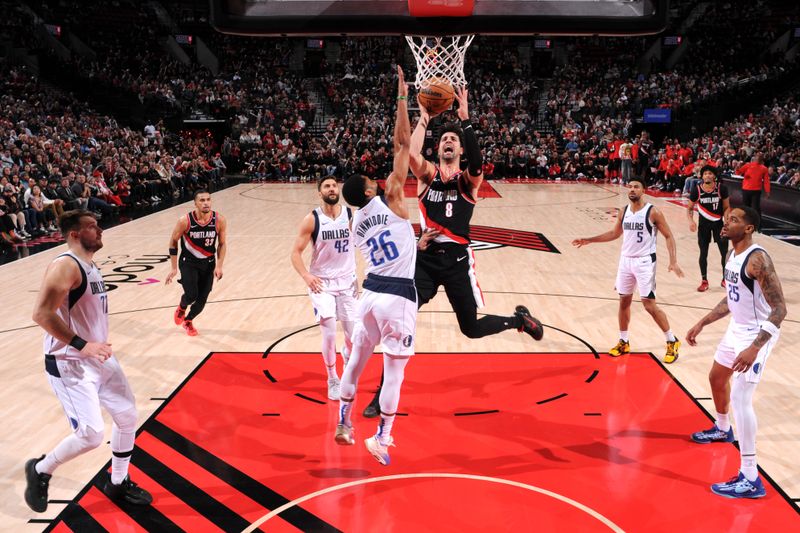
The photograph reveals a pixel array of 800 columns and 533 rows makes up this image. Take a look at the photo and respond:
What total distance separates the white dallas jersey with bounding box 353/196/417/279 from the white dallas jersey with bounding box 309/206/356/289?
53.4 inches

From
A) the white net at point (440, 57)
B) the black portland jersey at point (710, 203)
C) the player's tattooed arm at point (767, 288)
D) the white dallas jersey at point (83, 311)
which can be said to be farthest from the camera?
the black portland jersey at point (710, 203)

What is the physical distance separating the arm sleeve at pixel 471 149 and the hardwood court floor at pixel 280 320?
2.42 metres

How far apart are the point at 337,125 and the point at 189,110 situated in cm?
631

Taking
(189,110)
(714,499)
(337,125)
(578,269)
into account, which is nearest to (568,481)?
(714,499)

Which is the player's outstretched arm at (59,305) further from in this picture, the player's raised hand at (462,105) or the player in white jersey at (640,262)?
the player in white jersey at (640,262)

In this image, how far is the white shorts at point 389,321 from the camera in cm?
443

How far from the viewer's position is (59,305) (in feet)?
12.5

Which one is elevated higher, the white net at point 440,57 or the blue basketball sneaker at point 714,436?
the white net at point 440,57

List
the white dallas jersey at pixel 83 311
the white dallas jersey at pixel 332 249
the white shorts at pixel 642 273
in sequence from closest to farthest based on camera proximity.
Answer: the white dallas jersey at pixel 83 311, the white dallas jersey at pixel 332 249, the white shorts at pixel 642 273

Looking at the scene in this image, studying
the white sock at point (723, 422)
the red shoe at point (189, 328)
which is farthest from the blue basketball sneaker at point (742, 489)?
the red shoe at point (189, 328)

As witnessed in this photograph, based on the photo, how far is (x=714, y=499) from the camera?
4254 millimetres

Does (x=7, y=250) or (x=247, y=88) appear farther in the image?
(x=247, y=88)

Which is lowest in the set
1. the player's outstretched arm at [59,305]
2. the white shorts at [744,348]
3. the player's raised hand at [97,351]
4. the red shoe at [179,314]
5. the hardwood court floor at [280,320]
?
the hardwood court floor at [280,320]

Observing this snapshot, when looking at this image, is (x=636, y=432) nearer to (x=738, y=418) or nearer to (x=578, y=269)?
(x=738, y=418)
